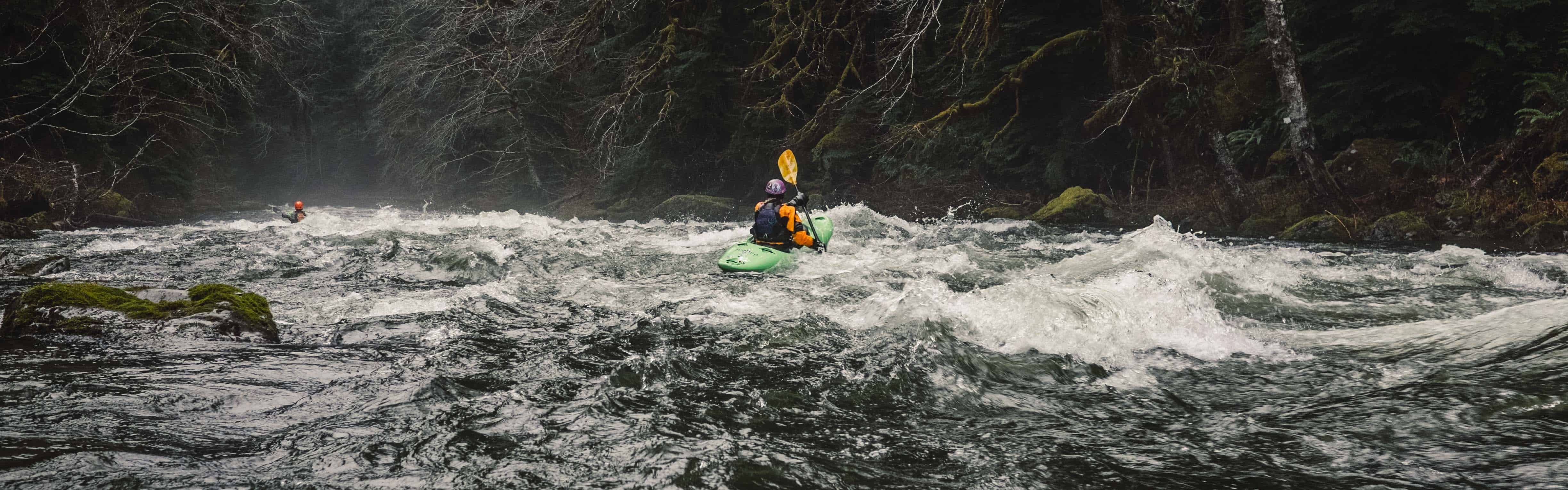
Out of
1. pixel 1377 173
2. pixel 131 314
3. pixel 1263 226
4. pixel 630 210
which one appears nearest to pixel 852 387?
pixel 131 314

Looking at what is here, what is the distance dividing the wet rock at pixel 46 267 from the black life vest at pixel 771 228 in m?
6.33

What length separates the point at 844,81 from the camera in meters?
17.0

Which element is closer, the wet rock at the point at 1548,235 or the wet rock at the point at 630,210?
the wet rock at the point at 1548,235

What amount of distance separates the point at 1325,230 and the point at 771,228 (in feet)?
21.6

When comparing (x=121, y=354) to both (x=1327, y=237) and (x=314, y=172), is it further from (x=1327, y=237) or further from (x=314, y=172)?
(x=314, y=172)

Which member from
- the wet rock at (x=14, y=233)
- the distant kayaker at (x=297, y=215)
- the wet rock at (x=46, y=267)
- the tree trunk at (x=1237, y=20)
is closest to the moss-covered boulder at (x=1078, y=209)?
the tree trunk at (x=1237, y=20)

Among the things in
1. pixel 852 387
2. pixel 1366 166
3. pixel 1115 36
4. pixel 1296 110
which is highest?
pixel 1115 36

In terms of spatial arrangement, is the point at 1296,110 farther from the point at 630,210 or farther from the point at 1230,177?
the point at 630,210

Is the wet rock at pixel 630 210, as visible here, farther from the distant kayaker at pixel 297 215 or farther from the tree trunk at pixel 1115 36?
the tree trunk at pixel 1115 36

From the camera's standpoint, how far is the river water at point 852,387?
2.50m

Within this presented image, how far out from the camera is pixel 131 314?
14.4 feet

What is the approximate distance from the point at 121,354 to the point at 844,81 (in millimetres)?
14524

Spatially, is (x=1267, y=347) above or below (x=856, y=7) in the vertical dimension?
below

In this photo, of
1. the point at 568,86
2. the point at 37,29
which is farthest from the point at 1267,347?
the point at 568,86
